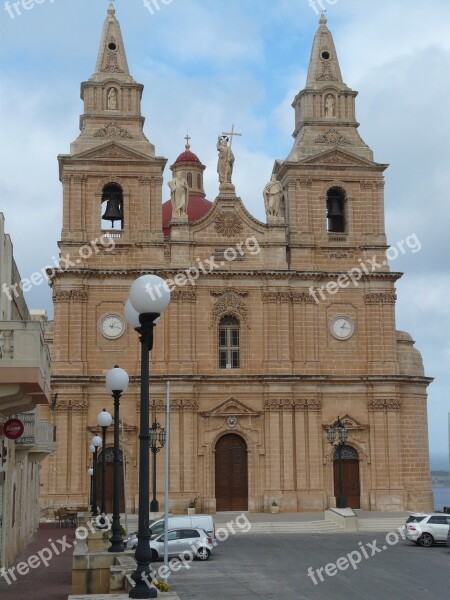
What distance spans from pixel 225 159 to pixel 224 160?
8 centimetres

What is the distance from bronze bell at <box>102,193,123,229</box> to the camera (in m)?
48.7

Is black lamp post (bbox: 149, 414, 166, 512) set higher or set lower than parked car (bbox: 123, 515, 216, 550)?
higher

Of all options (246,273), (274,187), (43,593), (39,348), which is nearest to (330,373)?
(246,273)

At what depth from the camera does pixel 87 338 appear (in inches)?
1855

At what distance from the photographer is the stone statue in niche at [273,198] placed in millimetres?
49312

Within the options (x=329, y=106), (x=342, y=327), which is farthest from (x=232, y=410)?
(x=329, y=106)

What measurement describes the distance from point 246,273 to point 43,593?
2818 centimetres

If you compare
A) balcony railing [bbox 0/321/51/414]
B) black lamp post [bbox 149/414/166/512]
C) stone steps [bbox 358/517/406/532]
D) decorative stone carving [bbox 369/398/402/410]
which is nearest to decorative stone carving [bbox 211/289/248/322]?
black lamp post [bbox 149/414/166/512]

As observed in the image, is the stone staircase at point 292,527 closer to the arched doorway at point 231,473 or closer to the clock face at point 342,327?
the arched doorway at point 231,473

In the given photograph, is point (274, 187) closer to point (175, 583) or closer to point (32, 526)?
point (32, 526)

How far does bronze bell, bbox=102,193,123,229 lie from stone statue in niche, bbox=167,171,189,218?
2.70m

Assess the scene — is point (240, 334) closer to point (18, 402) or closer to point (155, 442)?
point (155, 442)

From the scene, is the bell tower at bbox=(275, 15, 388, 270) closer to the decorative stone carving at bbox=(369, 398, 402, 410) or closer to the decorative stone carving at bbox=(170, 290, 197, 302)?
the decorative stone carving at bbox=(170, 290, 197, 302)

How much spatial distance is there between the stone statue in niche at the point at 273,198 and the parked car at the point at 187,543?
2203 centimetres
